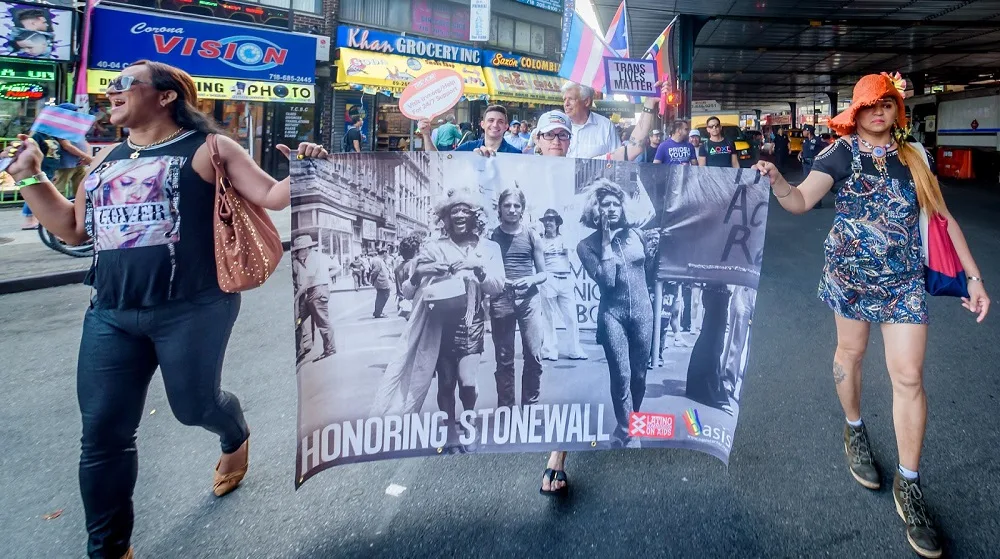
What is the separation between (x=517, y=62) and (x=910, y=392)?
85.2 feet

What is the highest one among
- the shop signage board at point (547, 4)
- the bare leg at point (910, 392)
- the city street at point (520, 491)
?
the shop signage board at point (547, 4)

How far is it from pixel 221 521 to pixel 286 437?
0.87 metres

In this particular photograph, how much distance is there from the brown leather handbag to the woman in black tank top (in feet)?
0.17

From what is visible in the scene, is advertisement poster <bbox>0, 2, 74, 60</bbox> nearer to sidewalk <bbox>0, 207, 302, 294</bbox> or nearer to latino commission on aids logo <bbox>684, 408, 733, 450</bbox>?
sidewalk <bbox>0, 207, 302, 294</bbox>

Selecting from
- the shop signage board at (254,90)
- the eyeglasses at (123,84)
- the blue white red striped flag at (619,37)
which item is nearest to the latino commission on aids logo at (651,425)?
the eyeglasses at (123,84)

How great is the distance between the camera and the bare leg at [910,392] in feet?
8.74

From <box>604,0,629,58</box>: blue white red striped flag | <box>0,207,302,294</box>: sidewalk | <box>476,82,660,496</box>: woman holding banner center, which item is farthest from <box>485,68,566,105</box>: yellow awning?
<box>476,82,660,496</box>: woman holding banner center

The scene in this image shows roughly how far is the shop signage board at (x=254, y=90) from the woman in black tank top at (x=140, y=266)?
16.0 meters

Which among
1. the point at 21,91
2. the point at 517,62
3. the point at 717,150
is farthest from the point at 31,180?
the point at 517,62

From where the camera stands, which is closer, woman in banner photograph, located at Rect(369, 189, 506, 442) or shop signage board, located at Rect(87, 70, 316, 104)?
woman in banner photograph, located at Rect(369, 189, 506, 442)

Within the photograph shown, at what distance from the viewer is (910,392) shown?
106 inches

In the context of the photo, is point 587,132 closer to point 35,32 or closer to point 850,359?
point 850,359

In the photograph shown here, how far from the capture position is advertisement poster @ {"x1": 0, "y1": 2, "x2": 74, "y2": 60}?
500 inches

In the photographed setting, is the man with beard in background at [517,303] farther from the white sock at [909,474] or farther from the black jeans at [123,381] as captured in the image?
the white sock at [909,474]
